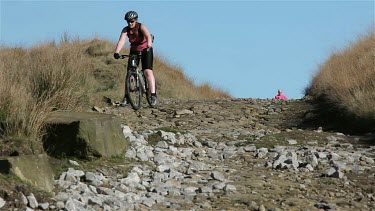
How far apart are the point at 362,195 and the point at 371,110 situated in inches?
209

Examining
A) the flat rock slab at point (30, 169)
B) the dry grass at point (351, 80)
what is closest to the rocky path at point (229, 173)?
the flat rock slab at point (30, 169)

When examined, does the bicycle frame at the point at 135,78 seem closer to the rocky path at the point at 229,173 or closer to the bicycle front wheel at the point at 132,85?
the bicycle front wheel at the point at 132,85

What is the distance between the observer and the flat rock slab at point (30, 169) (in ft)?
20.5

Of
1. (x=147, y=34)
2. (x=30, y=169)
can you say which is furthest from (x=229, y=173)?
(x=147, y=34)

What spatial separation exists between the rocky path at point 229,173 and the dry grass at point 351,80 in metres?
0.89

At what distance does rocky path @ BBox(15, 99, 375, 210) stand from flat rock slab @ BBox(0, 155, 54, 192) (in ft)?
0.57

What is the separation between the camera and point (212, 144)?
402 inches

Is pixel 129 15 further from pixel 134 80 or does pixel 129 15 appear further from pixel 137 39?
pixel 134 80

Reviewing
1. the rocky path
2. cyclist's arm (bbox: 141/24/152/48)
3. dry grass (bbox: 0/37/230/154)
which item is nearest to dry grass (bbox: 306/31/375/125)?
the rocky path

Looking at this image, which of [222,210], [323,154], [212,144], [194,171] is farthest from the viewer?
[212,144]

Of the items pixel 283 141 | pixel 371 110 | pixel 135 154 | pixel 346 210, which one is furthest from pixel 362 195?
pixel 371 110

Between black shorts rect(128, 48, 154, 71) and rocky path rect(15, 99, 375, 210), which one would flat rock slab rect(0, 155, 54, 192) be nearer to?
rocky path rect(15, 99, 375, 210)

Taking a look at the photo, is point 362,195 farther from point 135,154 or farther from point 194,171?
point 135,154

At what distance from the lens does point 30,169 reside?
20.8ft
